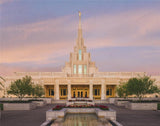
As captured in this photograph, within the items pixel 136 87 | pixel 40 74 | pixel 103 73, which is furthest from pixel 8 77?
pixel 136 87

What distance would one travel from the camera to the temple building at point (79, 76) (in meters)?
63.0

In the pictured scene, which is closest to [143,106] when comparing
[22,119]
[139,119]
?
[139,119]

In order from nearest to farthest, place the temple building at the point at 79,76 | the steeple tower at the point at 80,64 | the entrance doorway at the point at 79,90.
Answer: the temple building at the point at 79,76
the entrance doorway at the point at 79,90
the steeple tower at the point at 80,64

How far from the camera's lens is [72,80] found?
6319 centimetres

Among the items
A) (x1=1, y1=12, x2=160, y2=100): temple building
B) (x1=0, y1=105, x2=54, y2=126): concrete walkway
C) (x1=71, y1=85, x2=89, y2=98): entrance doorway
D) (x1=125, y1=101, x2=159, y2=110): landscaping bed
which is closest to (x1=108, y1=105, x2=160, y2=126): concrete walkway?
(x1=125, y1=101, x2=159, y2=110): landscaping bed

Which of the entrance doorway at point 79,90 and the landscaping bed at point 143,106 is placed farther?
the entrance doorway at point 79,90

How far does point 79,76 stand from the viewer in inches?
2864

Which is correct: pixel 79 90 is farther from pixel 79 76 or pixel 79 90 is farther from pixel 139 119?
pixel 139 119

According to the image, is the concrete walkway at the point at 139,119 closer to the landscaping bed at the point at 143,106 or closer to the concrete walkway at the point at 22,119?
the landscaping bed at the point at 143,106

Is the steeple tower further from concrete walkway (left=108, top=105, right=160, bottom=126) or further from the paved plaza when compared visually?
concrete walkway (left=108, top=105, right=160, bottom=126)

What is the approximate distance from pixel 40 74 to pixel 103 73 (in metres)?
23.9

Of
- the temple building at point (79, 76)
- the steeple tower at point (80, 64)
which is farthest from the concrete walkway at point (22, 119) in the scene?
the steeple tower at point (80, 64)

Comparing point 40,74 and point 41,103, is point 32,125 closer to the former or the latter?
point 41,103

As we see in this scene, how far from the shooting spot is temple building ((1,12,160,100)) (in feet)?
207
